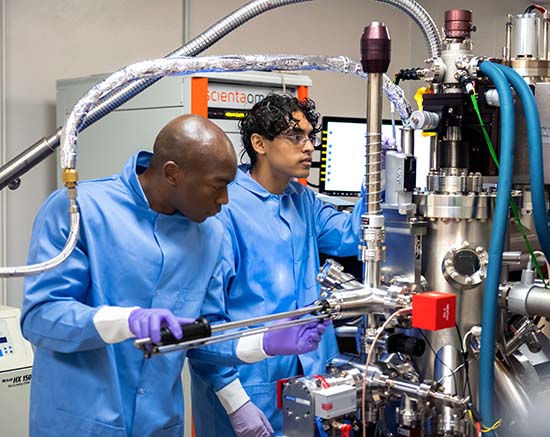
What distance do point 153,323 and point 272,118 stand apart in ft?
3.66

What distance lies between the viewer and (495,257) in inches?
56.0

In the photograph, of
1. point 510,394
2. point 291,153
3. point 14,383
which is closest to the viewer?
point 510,394

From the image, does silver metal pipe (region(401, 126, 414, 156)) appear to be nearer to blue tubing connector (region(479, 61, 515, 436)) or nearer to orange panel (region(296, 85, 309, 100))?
blue tubing connector (region(479, 61, 515, 436))

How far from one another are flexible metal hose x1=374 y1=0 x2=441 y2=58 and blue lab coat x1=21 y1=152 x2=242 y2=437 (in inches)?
25.1

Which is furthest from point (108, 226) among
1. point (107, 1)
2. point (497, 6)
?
point (497, 6)

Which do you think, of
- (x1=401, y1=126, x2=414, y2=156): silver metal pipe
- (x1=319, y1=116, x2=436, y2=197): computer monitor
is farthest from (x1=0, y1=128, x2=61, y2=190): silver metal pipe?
(x1=319, y1=116, x2=436, y2=197): computer monitor

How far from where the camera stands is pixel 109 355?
5.32 feet

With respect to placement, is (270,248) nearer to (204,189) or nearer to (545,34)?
(204,189)

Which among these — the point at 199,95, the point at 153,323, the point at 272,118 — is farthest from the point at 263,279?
the point at 199,95

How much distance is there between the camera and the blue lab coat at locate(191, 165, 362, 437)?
2.03 m

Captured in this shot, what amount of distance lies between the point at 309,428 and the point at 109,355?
18.3 inches

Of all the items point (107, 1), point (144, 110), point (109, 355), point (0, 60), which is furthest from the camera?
point (107, 1)

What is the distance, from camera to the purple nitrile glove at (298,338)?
1.53 meters

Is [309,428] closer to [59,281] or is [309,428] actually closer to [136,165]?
[59,281]
